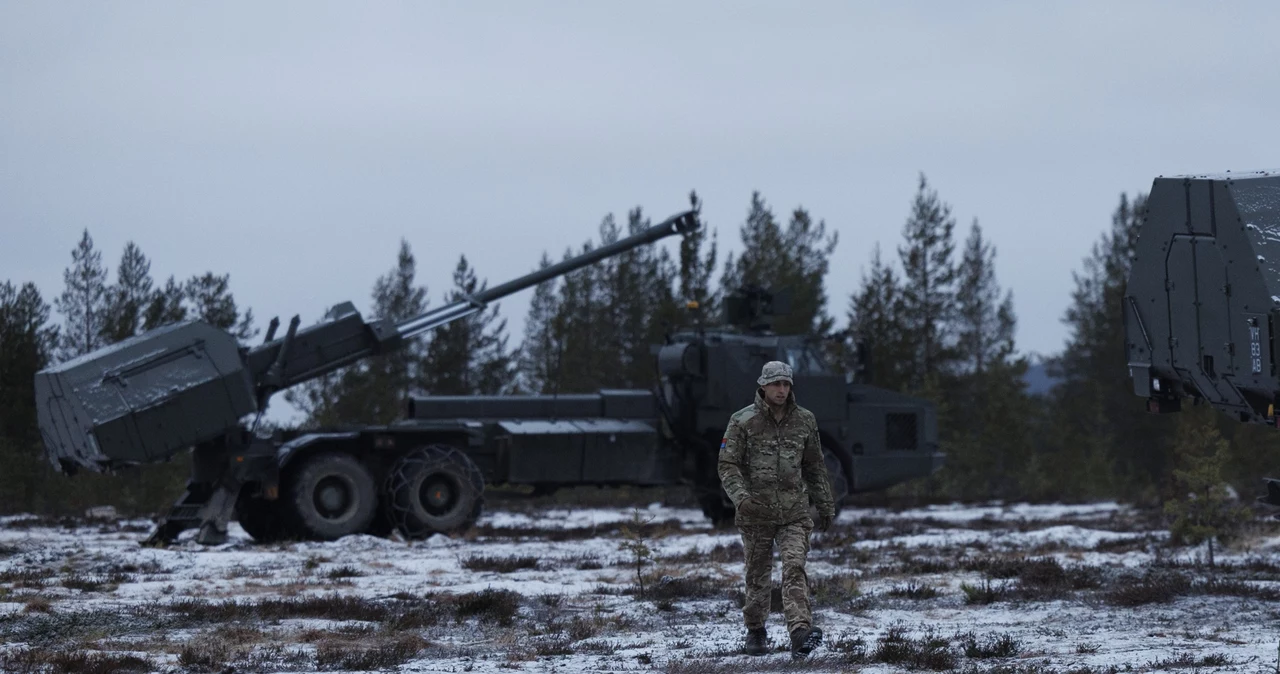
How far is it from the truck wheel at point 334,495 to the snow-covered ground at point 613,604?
0.36 metres

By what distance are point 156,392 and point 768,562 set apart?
9212 mm

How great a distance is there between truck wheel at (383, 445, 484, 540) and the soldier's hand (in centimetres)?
966

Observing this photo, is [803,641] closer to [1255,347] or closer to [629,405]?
[1255,347]

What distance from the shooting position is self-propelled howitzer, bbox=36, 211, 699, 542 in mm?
16078

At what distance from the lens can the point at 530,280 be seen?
2081cm

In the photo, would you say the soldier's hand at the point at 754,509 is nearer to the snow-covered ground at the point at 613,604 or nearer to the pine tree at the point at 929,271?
the snow-covered ground at the point at 613,604

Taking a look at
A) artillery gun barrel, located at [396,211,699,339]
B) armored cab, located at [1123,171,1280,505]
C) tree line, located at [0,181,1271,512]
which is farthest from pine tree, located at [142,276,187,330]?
armored cab, located at [1123,171,1280,505]

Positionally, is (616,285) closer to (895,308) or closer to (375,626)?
(895,308)

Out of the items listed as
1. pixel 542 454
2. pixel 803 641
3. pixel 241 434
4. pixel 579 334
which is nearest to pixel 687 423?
pixel 542 454

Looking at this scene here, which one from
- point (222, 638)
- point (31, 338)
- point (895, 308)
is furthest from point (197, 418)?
point (895, 308)

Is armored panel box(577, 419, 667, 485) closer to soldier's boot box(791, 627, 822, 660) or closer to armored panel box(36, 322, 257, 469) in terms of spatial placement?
armored panel box(36, 322, 257, 469)

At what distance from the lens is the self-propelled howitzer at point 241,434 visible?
16.1 m

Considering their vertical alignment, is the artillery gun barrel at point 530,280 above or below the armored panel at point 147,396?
above

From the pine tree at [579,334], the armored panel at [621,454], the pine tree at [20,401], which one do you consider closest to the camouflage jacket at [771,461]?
the armored panel at [621,454]
